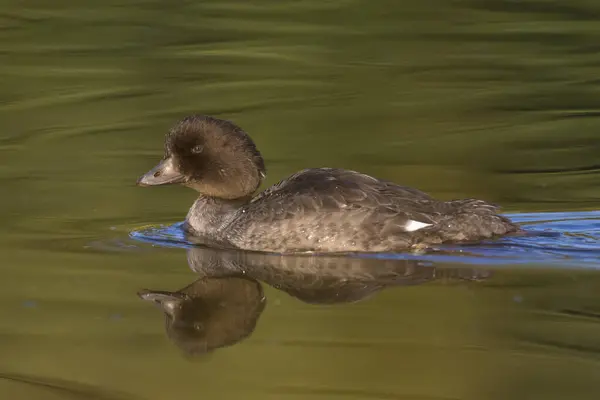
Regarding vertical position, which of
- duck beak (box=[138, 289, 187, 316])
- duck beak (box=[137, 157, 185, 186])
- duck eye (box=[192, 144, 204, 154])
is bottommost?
duck beak (box=[138, 289, 187, 316])

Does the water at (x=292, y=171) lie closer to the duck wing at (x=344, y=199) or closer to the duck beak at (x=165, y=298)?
the duck beak at (x=165, y=298)

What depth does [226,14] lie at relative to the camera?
21953 mm

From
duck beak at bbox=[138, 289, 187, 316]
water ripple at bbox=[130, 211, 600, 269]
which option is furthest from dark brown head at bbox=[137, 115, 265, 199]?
duck beak at bbox=[138, 289, 187, 316]

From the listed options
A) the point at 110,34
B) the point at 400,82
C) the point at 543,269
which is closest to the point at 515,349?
the point at 543,269

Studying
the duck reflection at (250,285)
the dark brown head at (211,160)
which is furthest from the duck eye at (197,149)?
the duck reflection at (250,285)

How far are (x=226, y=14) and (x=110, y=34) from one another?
8.30 ft

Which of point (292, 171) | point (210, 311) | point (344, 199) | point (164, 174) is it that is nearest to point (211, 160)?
point (164, 174)

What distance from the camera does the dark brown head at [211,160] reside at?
10.6 m

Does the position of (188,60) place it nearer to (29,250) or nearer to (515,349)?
(29,250)

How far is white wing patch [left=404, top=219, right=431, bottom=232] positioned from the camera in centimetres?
973

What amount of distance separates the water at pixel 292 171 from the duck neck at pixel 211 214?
0.58 feet

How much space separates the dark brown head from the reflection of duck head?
5.64 feet

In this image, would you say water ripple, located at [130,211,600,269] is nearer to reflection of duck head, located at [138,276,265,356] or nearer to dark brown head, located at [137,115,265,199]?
dark brown head, located at [137,115,265,199]

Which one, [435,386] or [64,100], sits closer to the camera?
[435,386]
